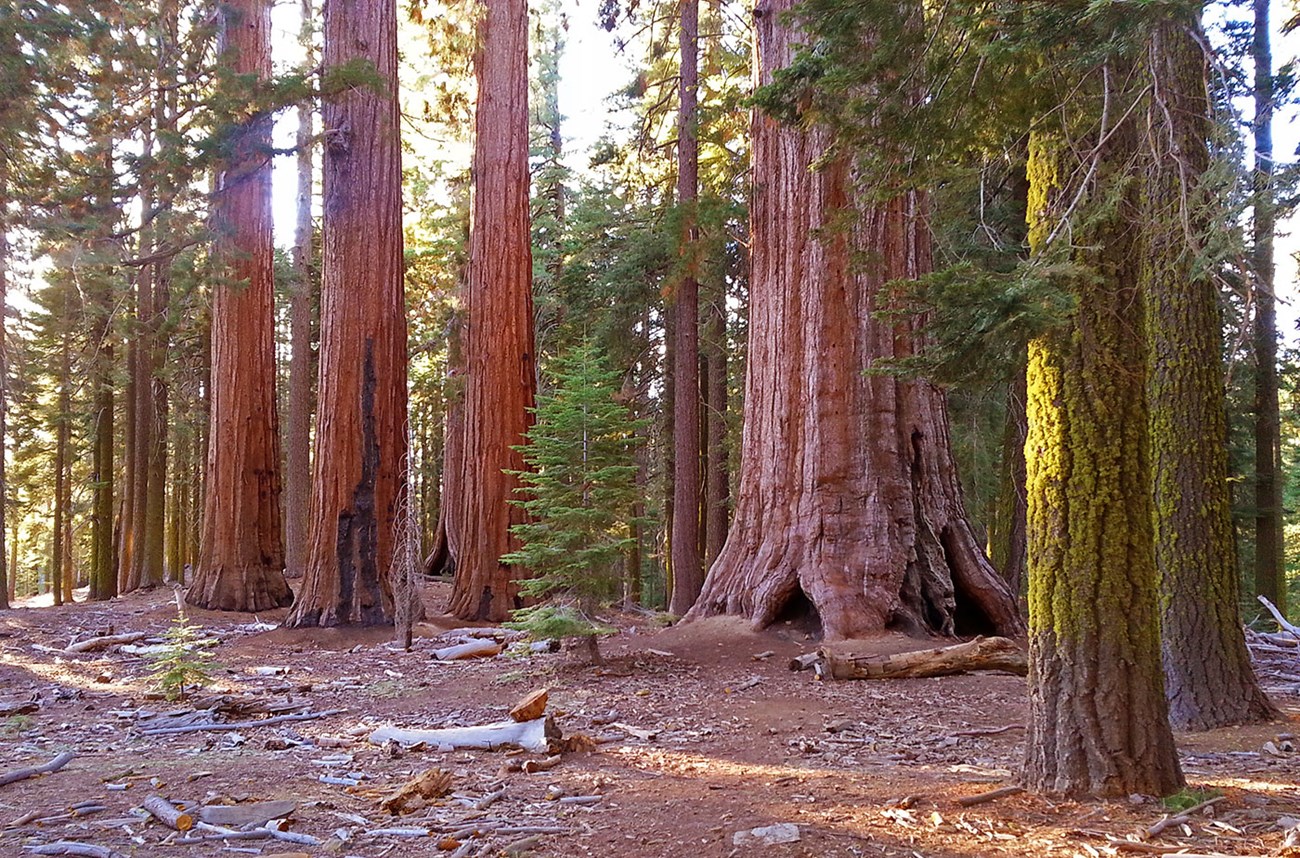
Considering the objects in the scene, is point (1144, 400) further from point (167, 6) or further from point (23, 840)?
point (167, 6)

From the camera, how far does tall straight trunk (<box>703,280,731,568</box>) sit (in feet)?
60.4

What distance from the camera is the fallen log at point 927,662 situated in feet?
26.6

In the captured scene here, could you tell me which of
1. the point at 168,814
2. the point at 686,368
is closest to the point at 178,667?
the point at 168,814

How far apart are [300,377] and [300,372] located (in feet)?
0.35

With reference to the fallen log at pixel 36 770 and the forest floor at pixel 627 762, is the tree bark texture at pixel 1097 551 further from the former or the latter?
the fallen log at pixel 36 770

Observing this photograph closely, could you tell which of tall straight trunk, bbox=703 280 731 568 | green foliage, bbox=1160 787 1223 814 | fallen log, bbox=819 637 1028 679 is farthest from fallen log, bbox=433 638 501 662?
tall straight trunk, bbox=703 280 731 568

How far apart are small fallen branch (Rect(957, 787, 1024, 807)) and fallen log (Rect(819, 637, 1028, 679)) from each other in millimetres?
3500

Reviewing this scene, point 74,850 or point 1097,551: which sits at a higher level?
point 1097,551

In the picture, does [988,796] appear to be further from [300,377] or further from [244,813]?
[300,377]

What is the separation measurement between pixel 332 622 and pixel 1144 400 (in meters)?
9.75

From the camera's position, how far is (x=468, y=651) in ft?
33.0

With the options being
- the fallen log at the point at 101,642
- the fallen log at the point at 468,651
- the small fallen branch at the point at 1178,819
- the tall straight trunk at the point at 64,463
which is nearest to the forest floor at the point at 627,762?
the small fallen branch at the point at 1178,819

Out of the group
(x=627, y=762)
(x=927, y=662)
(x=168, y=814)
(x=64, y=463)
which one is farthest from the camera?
(x=64, y=463)

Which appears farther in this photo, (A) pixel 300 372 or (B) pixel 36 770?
(A) pixel 300 372
